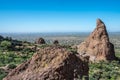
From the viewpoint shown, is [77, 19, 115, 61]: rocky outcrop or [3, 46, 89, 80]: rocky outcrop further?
[77, 19, 115, 61]: rocky outcrop

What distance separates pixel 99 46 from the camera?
84250mm

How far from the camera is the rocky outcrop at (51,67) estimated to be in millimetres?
21092

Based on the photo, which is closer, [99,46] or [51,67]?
[51,67]

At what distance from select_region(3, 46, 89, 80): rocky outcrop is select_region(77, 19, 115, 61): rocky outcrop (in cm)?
5934

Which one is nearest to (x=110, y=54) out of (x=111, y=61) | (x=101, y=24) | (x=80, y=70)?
(x=111, y=61)

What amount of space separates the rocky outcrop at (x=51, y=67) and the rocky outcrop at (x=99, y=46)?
2336 inches

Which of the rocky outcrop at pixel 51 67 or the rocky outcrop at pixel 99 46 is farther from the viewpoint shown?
the rocky outcrop at pixel 99 46

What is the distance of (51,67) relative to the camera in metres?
21.3

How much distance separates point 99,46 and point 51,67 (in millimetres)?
63854

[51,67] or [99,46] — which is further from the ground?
[51,67]

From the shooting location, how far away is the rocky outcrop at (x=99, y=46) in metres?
82.1

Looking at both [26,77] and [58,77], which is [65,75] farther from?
[26,77]

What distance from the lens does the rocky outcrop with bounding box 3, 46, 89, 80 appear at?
21.1 m

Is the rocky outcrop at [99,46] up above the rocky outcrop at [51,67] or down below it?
below
